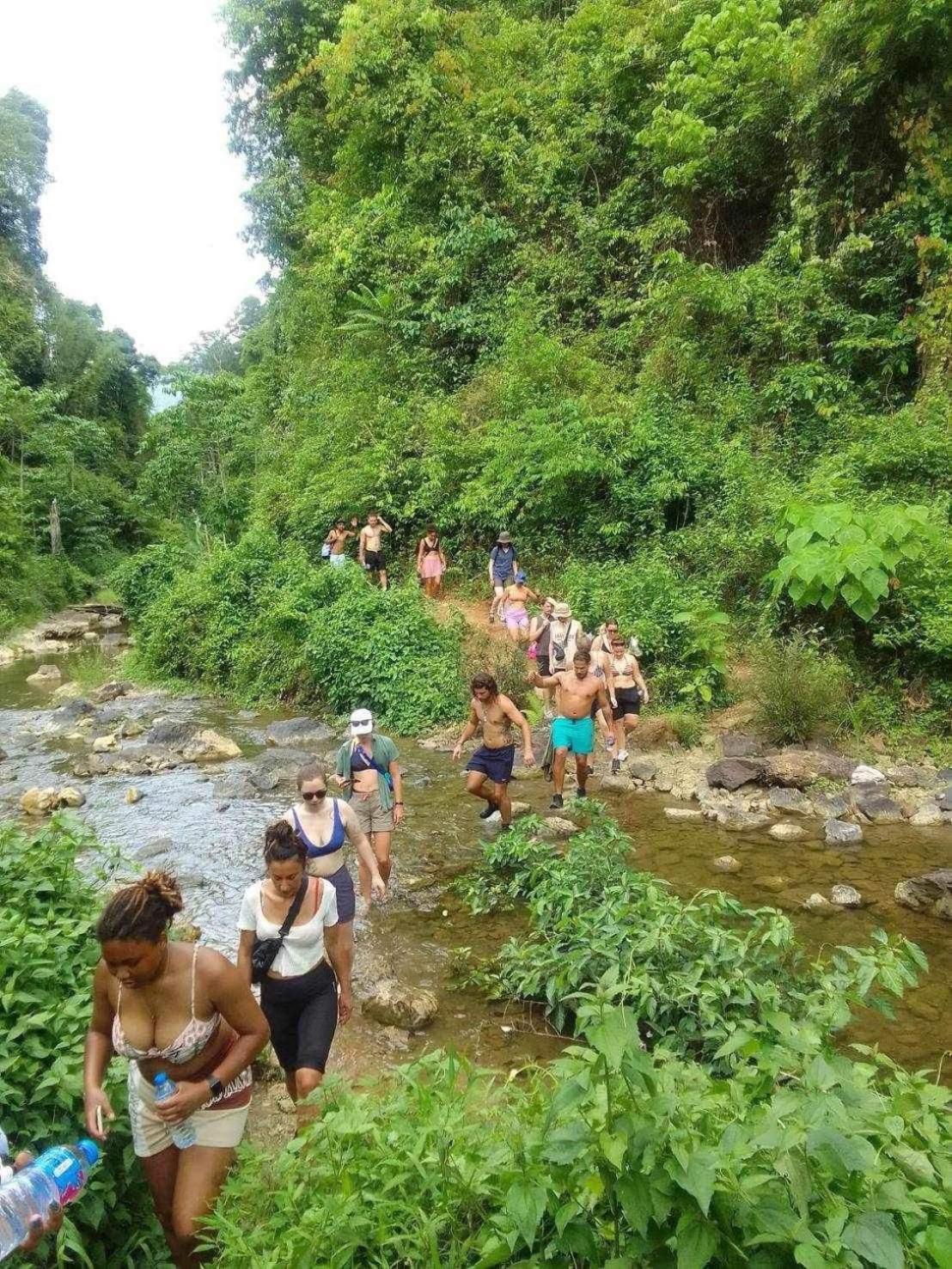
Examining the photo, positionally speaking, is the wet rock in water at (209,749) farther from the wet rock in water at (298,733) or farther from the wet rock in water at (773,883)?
the wet rock in water at (773,883)

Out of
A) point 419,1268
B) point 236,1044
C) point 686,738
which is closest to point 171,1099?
point 236,1044

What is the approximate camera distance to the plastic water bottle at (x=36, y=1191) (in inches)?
91.5

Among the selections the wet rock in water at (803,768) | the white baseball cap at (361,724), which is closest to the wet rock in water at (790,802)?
the wet rock in water at (803,768)

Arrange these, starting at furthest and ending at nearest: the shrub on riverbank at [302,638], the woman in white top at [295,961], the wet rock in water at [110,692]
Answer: the wet rock in water at [110,692] < the shrub on riverbank at [302,638] < the woman in white top at [295,961]

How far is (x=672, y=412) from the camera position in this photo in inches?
592

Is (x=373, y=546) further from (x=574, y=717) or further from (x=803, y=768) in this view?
(x=803, y=768)

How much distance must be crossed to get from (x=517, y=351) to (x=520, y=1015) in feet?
48.5

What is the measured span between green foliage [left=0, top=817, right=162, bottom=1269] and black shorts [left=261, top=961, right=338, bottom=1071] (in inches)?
29.2

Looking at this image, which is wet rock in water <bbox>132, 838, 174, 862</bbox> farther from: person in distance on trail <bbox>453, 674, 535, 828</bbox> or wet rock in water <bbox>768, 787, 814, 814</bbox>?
wet rock in water <bbox>768, 787, 814, 814</bbox>

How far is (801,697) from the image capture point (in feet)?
32.6

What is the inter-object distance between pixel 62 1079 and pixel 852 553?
992 centimetres

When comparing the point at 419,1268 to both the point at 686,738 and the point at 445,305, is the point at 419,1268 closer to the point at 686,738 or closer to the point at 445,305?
the point at 686,738

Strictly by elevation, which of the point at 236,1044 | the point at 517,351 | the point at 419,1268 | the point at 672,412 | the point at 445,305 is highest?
the point at 445,305

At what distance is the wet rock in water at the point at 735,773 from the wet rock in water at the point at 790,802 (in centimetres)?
30
